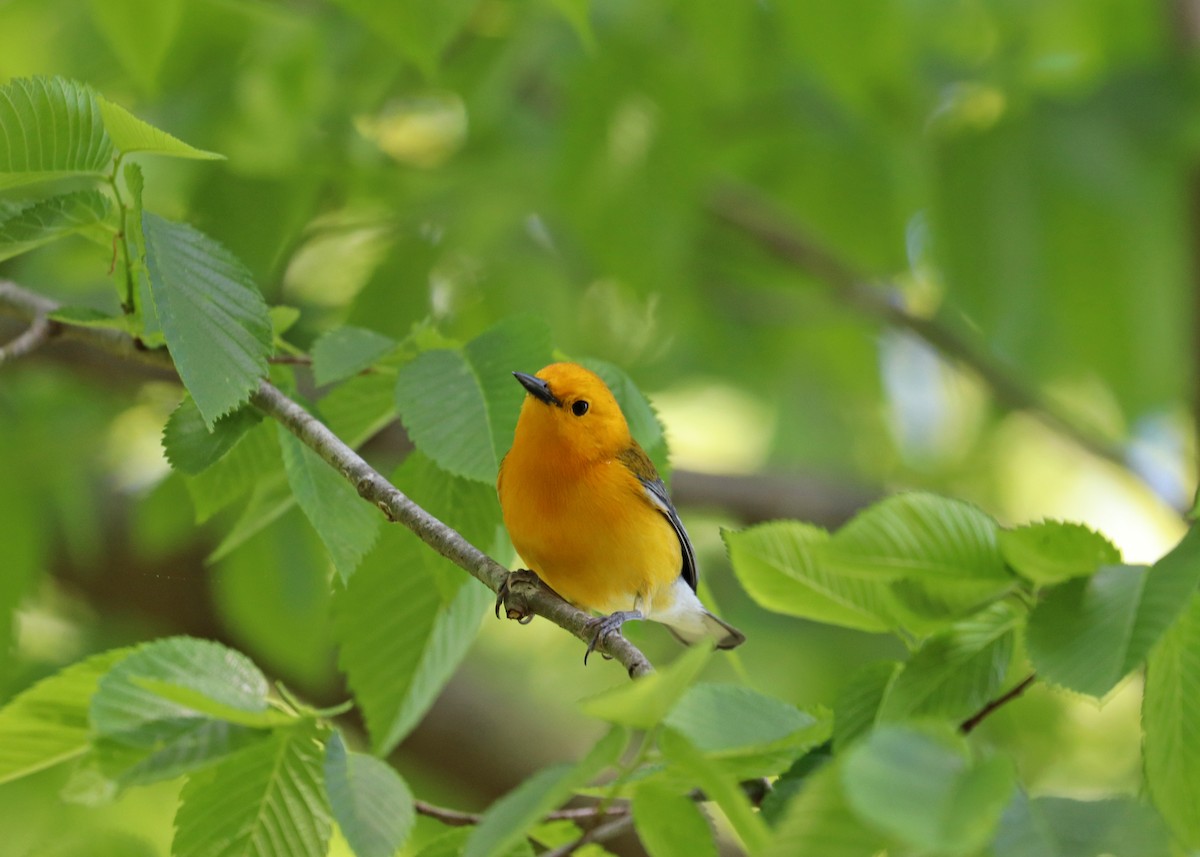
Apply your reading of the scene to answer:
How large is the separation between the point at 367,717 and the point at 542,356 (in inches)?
43.0

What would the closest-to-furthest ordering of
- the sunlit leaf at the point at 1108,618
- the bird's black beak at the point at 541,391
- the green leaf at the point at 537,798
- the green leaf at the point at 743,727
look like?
the green leaf at the point at 537,798 < the green leaf at the point at 743,727 < the sunlit leaf at the point at 1108,618 < the bird's black beak at the point at 541,391

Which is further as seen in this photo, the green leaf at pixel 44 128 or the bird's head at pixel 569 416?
the bird's head at pixel 569 416

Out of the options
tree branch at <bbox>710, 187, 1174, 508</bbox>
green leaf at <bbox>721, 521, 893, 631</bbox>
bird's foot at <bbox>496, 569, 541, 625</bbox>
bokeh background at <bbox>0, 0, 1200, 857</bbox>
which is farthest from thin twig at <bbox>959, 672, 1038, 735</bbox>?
tree branch at <bbox>710, 187, 1174, 508</bbox>

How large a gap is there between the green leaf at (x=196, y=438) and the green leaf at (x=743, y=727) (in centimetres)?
126

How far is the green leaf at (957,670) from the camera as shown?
2316 millimetres

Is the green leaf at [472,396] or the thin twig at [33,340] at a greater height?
the green leaf at [472,396]

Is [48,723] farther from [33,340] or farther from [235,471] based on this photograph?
[33,340]

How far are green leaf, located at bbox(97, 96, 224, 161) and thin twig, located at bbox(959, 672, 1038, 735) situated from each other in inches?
72.5

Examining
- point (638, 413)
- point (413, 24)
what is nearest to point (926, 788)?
point (638, 413)

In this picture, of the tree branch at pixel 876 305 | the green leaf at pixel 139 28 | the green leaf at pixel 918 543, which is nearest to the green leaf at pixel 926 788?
the green leaf at pixel 918 543

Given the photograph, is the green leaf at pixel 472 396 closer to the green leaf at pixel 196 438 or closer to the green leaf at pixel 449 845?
the green leaf at pixel 196 438

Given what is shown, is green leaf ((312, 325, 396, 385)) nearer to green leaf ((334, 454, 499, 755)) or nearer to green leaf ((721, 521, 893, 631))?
green leaf ((334, 454, 499, 755))

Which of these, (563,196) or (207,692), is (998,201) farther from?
(207,692)

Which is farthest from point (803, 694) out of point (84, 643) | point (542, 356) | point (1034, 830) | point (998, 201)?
point (1034, 830)
